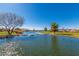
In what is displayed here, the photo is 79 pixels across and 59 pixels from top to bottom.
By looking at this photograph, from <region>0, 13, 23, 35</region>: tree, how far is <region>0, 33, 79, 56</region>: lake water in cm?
12

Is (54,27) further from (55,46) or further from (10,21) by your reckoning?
(10,21)

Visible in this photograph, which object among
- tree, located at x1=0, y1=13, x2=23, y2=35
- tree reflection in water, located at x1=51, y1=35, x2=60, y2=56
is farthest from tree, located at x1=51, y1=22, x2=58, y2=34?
tree, located at x1=0, y1=13, x2=23, y2=35

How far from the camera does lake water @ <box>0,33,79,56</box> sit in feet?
9.43

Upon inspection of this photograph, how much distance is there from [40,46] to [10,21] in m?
0.43

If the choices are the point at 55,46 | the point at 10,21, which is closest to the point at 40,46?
the point at 55,46

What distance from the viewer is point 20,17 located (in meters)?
2.89

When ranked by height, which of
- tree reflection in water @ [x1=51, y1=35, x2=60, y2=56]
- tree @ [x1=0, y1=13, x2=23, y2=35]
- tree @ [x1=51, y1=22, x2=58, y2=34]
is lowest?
tree reflection in water @ [x1=51, y1=35, x2=60, y2=56]

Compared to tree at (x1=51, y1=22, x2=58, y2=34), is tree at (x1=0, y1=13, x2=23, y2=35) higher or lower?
higher

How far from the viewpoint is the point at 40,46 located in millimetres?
2904

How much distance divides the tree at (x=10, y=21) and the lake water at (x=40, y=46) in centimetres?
12

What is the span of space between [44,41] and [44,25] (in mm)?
177

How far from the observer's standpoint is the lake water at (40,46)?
9.43ft

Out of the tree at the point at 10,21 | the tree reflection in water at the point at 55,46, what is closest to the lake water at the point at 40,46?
the tree reflection in water at the point at 55,46

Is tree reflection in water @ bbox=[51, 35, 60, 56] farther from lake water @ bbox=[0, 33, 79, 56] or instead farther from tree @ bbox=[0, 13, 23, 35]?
tree @ bbox=[0, 13, 23, 35]
